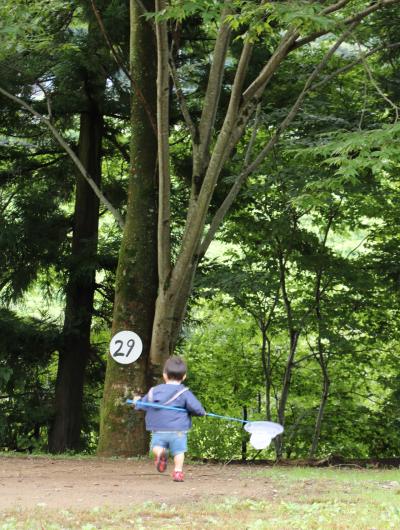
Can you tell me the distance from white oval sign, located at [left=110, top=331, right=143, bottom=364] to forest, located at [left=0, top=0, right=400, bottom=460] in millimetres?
278

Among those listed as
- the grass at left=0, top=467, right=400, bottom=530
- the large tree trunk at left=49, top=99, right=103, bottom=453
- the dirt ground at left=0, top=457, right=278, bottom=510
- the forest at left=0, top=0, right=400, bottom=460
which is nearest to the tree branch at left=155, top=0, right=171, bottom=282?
the forest at left=0, top=0, right=400, bottom=460

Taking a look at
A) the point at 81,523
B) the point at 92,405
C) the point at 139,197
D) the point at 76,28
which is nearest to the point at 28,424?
the point at 92,405

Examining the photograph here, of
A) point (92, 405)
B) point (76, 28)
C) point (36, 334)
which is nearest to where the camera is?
point (36, 334)

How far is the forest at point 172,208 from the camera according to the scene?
37.2 feet

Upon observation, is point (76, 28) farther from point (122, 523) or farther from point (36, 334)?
point (122, 523)

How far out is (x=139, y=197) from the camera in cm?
1204

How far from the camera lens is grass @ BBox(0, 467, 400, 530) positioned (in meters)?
5.12

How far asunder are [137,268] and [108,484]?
4.61 meters

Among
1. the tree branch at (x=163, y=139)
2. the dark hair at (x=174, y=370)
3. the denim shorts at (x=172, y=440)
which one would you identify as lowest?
the denim shorts at (x=172, y=440)

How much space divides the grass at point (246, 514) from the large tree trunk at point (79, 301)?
840cm

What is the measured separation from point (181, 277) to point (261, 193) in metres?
4.16

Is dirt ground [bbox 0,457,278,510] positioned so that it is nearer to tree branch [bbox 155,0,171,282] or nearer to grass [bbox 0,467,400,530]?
grass [bbox 0,467,400,530]

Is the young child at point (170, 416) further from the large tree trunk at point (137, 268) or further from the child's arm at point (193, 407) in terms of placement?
the large tree trunk at point (137, 268)

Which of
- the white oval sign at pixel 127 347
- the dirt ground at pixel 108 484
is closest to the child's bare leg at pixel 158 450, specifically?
the dirt ground at pixel 108 484
